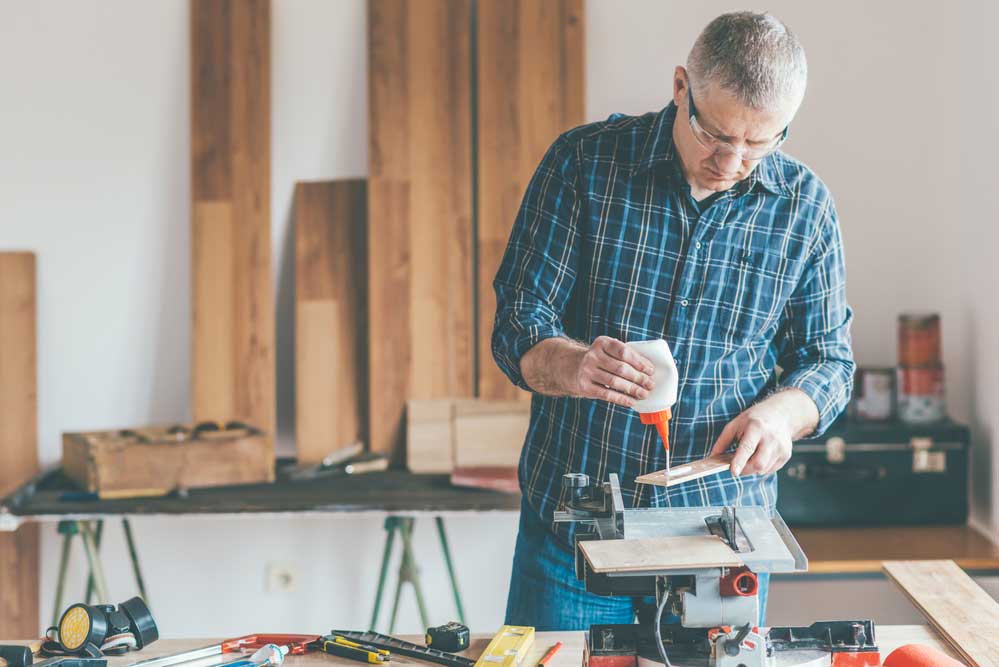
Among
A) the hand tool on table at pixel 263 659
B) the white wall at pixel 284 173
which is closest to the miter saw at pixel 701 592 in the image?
the hand tool on table at pixel 263 659

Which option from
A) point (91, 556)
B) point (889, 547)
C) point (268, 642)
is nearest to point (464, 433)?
point (91, 556)

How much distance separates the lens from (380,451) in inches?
124

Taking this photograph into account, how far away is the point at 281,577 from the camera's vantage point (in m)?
3.31

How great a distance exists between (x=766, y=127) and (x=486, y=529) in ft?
6.66

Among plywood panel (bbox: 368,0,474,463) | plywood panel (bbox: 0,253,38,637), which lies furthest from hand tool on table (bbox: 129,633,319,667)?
plywood panel (bbox: 0,253,38,637)

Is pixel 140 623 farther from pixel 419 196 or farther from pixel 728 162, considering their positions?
pixel 419 196

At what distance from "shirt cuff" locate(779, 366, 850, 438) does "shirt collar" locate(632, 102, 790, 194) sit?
1.05 feet

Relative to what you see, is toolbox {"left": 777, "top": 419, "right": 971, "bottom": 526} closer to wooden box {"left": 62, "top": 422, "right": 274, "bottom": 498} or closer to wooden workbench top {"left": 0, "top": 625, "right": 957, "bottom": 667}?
wooden workbench top {"left": 0, "top": 625, "right": 957, "bottom": 667}

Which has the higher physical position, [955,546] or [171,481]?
[171,481]

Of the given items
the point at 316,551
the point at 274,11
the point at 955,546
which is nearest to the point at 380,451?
the point at 316,551

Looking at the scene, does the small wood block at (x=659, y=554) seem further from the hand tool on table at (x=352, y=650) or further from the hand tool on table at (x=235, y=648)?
the hand tool on table at (x=235, y=648)

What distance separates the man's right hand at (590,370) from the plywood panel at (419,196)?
1.43 metres

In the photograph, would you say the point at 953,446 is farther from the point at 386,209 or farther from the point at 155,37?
the point at 155,37

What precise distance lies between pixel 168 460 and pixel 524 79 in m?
1.49
